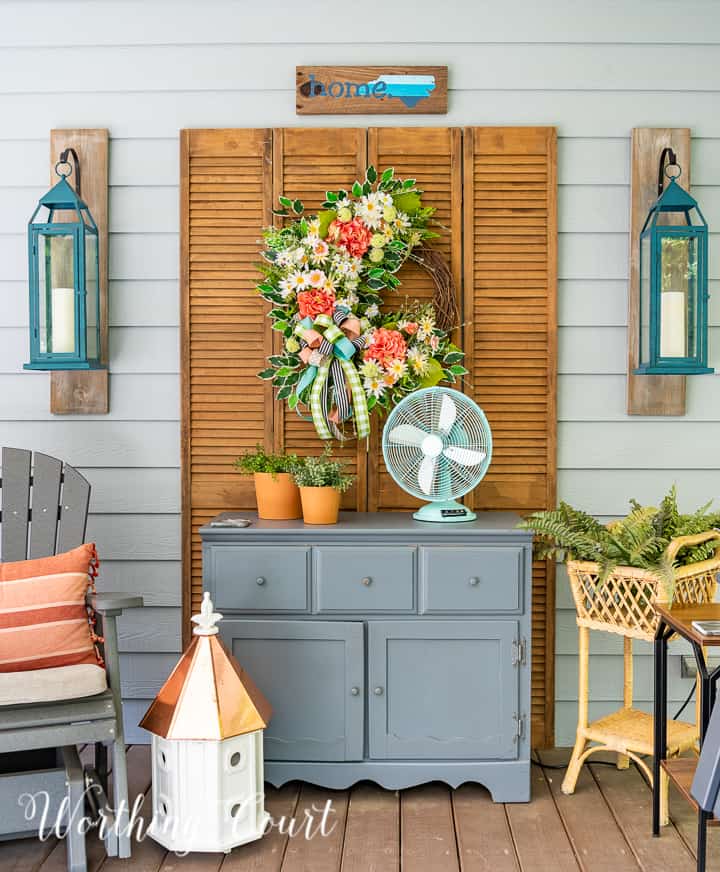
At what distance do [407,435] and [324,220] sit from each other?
86 centimetres

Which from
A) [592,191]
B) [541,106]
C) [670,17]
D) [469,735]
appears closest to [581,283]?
[592,191]

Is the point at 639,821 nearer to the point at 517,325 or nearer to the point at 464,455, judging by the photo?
the point at 464,455

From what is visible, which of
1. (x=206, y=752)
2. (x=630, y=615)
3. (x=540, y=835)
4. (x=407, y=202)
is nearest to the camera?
(x=206, y=752)

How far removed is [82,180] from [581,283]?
195cm

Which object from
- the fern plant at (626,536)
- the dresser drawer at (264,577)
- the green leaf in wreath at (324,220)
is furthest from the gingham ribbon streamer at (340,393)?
the fern plant at (626,536)

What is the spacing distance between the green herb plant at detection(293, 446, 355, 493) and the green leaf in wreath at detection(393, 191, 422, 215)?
0.98 metres

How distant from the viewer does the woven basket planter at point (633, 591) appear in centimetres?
280

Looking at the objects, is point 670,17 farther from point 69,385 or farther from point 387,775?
point 387,775

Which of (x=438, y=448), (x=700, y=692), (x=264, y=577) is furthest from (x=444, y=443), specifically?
(x=700, y=692)

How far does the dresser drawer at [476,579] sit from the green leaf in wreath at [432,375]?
0.65 metres

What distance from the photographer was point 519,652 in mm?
2951

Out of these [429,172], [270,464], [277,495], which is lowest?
[277,495]

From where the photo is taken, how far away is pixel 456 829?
276 centimetres

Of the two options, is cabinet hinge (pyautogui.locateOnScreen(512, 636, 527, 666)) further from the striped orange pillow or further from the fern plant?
the striped orange pillow
